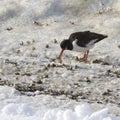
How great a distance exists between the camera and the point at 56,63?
48.2 feet

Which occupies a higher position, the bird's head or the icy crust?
the bird's head

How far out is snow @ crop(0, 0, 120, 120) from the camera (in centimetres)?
1019

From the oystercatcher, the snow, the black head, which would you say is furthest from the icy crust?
the oystercatcher

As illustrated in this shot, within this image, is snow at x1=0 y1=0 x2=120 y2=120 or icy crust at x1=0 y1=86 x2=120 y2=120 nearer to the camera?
icy crust at x1=0 y1=86 x2=120 y2=120

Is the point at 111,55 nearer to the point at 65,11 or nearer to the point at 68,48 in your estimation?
the point at 68,48

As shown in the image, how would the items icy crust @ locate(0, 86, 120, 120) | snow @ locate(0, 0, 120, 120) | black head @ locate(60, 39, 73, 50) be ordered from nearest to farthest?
icy crust @ locate(0, 86, 120, 120) < snow @ locate(0, 0, 120, 120) < black head @ locate(60, 39, 73, 50)

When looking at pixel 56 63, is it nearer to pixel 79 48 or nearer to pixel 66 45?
pixel 66 45

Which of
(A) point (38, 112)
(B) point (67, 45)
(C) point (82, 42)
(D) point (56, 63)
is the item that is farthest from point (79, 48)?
(A) point (38, 112)

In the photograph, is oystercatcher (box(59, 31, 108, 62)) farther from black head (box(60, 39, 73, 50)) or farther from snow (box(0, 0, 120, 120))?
snow (box(0, 0, 120, 120))

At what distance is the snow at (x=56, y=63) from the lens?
10.2 metres

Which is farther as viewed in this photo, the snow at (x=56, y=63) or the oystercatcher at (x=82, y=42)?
the oystercatcher at (x=82, y=42)

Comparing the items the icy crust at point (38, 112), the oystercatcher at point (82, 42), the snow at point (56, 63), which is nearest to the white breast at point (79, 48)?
the oystercatcher at point (82, 42)

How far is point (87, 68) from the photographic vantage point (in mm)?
14156

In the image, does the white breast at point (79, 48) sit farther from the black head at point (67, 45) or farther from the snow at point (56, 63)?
the snow at point (56, 63)
